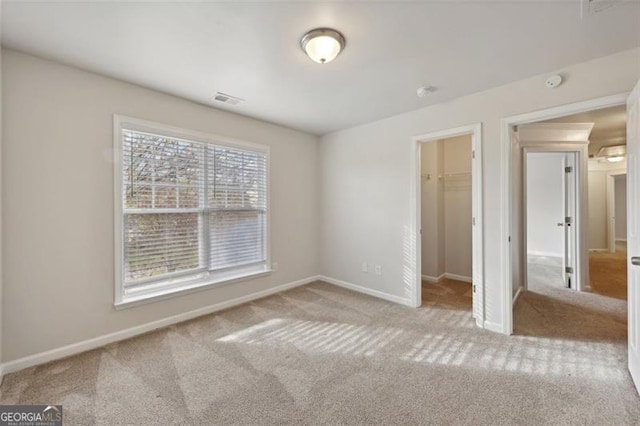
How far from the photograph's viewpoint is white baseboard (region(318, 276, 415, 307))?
3563 millimetres

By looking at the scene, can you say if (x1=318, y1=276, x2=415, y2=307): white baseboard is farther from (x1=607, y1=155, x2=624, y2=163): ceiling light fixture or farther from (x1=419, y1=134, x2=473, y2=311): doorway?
(x1=607, y1=155, x2=624, y2=163): ceiling light fixture

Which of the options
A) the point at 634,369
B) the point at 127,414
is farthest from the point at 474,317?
the point at 127,414

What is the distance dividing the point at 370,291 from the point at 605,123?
4.37m

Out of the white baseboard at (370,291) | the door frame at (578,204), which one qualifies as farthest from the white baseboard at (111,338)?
the door frame at (578,204)

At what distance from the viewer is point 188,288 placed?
3059mm

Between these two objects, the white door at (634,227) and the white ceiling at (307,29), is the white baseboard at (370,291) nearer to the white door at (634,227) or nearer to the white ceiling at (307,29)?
the white door at (634,227)

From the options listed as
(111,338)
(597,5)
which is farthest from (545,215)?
(111,338)

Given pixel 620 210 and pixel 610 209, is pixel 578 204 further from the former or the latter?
pixel 620 210

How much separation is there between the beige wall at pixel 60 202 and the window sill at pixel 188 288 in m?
0.08

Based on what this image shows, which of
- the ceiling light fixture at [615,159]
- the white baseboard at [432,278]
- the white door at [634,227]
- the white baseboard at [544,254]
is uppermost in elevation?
the ceiling light fixture at [615,159]

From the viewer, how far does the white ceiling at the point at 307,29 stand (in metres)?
1.68

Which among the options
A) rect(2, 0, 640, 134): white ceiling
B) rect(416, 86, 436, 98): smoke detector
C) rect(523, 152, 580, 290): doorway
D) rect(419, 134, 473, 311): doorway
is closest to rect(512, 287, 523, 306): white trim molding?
rect(419, 134, 473, 311): doorway

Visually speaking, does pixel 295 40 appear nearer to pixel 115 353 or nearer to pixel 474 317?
pixel 115 353

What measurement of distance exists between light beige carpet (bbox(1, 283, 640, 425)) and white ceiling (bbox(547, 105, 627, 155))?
2.47 metres
